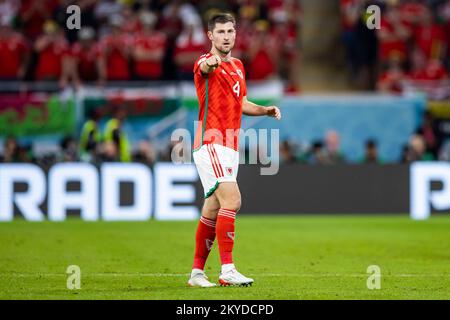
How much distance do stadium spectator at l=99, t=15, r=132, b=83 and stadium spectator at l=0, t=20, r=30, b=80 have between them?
5.05ft

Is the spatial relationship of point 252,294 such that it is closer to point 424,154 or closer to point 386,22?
point 424,154

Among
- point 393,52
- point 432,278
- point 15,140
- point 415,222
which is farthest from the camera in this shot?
point 393,52

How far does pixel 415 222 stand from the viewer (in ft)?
65.0

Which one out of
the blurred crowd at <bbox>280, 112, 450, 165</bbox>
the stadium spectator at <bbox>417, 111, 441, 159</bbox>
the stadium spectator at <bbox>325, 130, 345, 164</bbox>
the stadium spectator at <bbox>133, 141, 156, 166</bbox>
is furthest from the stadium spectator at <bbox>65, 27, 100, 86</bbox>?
the stadium spectator at <bbox>417, 111, 441, 159</bbox>

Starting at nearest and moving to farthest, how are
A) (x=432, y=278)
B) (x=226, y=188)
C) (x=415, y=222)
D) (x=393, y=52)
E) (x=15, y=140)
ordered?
1. (x=226, y=188)
2. (x=432, y=278)
3. (x=415, y=222)
4. (x=15, y=140)
5. (x=393, y=52)

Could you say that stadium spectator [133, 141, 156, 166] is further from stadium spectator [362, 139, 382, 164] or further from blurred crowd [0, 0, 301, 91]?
stadium spectator [362, 139, 382, 164]

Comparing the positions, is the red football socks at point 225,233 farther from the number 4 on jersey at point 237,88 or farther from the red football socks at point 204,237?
the number 4 on jersey at point 237,88

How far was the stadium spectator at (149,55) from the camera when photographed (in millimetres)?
23625

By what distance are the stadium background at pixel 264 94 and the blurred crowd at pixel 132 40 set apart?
0.03 metres

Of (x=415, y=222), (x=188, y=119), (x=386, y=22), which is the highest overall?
(x=386, y=22)

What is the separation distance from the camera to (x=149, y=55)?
23.7 m

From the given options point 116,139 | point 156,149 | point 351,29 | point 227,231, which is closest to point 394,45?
point 351,29

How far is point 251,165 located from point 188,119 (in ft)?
5.82

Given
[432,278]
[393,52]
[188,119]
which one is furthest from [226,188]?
[393,52]
